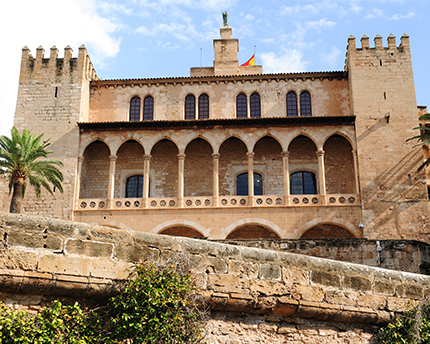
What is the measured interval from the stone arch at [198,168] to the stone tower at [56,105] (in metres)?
6.13

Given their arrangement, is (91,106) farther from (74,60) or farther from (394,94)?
(394,94)

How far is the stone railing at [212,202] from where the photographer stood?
27.9 metres

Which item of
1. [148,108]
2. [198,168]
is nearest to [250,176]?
[198,168]

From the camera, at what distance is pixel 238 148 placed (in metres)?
30.9

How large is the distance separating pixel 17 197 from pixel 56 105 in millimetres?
7027

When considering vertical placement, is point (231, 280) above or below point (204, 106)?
below

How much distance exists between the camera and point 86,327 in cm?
636

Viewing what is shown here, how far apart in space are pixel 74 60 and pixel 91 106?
2762 mm

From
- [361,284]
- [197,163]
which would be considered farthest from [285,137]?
[361,284]

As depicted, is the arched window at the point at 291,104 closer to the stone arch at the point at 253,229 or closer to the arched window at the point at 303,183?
the arched window at the point at 303,183

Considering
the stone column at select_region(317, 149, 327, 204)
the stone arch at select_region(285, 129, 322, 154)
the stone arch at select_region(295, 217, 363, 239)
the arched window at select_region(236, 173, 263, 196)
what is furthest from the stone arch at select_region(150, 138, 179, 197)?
the stone column at select_region(317, 149, 327, 204)

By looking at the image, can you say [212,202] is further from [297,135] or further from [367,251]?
[367,251]

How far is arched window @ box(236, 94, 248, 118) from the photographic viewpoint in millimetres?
31589

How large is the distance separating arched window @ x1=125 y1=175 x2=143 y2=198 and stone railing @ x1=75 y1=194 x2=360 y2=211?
7.15 ft
